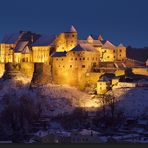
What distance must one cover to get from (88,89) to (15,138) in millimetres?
9941

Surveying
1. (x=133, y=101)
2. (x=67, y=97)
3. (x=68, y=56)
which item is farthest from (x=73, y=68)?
(x=133, y=101)

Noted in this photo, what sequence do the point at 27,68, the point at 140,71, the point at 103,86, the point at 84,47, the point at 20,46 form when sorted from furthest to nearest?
the point at 20,46
the point at 84,47
the point at 140,71
the point at 27,68
the point at 103,86

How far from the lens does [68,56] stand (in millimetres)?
40312

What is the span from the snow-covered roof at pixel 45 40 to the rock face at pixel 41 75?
10.4 ft

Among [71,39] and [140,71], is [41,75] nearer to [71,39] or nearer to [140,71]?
[71,39]

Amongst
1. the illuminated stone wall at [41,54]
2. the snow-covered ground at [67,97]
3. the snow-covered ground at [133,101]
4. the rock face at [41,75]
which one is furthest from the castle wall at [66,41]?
the snow-covered ground at [133,101]

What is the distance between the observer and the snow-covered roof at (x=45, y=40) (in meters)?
42.5

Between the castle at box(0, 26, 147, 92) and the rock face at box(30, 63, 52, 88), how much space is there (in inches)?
9.9

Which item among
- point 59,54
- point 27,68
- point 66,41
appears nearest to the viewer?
point 27,68

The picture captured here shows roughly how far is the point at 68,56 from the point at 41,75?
2438 mm

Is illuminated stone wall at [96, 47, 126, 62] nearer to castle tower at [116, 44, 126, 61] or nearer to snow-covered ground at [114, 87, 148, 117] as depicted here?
castle tower at [116, 44, 126, 61]

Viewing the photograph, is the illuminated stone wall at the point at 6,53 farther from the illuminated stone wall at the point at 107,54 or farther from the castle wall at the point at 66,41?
the illuminated stone wall at the point at 107,54

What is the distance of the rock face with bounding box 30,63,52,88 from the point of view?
1551 inches

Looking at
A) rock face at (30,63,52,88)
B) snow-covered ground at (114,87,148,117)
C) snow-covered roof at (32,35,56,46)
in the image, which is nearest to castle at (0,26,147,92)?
snow-covered roof at (32,35,56,46)
